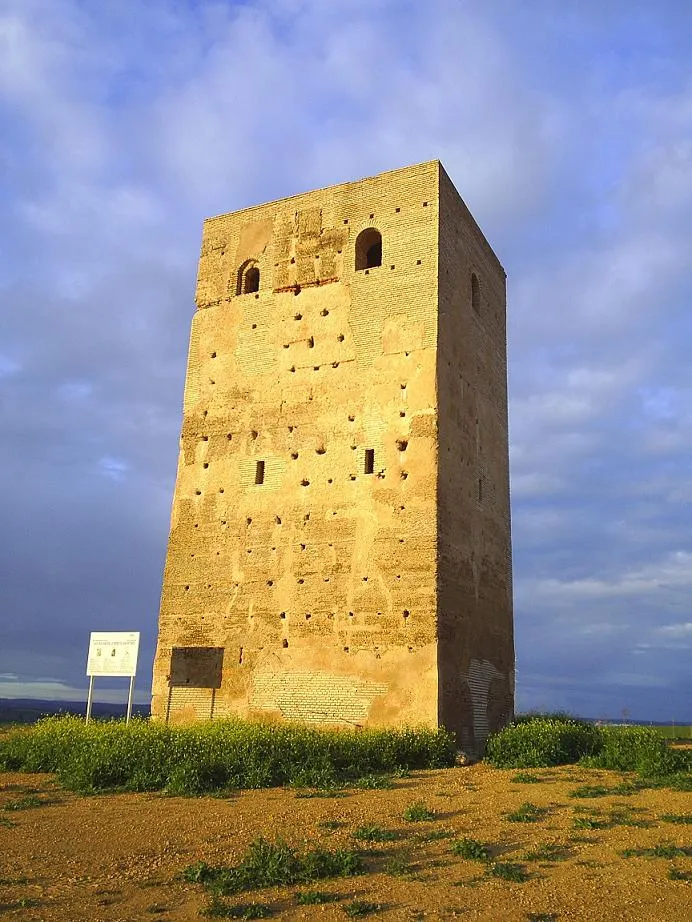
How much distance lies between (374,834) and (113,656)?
9.25 m

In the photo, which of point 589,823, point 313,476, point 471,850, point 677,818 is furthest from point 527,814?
point 313,476

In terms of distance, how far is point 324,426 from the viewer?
15.6m

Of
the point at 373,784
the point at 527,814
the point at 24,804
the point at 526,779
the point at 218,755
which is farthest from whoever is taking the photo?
the point at 526,779

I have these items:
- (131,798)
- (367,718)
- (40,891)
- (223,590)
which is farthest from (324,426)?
(40,891)

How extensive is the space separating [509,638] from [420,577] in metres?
4.32

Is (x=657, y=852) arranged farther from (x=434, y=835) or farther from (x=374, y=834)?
(x=374, y=834)

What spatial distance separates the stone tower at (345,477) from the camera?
14.0 metres

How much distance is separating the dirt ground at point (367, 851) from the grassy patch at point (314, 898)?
0.06 m

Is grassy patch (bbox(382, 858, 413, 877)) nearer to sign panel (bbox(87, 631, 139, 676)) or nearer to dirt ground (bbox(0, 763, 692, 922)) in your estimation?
dirt ground (bbox(0, 763, 692, 922))

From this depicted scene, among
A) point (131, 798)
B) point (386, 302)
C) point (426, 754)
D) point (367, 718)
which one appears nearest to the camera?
point (131, 798)

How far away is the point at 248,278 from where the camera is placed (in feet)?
59.2

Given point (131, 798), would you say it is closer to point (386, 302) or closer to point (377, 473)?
A: point (377, 473)

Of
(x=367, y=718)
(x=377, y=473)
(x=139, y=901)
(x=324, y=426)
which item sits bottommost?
(x=139, y=901)

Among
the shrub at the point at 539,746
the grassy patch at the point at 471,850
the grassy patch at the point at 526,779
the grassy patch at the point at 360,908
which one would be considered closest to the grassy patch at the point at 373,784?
the grassy patch at the point at 526,779
